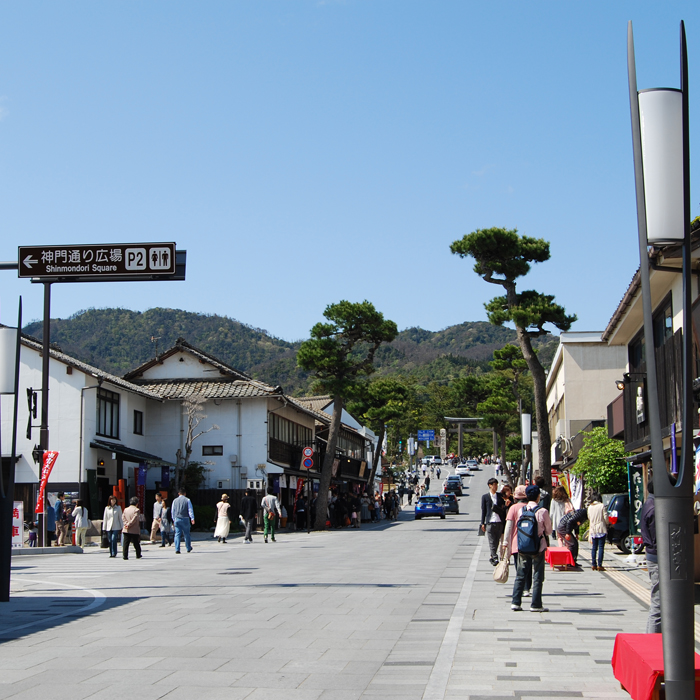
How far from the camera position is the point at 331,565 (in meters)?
18.8

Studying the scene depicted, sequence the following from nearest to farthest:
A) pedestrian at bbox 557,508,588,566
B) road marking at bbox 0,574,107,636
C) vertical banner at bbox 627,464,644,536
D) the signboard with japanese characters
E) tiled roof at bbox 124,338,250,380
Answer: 1. road marking at bbox 0,574,107,636
2. the signboard with japanese characters
3. pedestrian at bbox 557,508,588,566
4. vertical banner at bbox 627,464,644,536
5. tiled roof at bbox 124,338,250,380

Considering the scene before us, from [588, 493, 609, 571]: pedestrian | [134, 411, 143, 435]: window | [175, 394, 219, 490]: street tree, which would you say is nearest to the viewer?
[588, 493, 609, 571]: pedestrian

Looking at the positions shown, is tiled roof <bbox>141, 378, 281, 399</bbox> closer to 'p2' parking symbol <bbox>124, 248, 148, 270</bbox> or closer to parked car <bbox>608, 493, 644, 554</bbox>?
parked car <bbox>608, 493, 644, 554</bbox>

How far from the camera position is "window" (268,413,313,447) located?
44.0m

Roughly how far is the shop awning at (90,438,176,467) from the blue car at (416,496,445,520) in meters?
15.2

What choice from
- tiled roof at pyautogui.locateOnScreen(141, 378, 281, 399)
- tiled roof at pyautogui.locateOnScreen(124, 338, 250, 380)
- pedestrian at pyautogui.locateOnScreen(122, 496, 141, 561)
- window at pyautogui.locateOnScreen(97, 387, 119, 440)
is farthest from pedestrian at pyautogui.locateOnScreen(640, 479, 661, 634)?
tiled roof at pyautogui.locateOnScreen(124, 338, 250, 380)

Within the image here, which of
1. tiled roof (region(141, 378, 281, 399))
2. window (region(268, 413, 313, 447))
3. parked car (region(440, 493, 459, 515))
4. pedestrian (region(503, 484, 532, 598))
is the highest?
tiled roof (region(141, 378, 281, 399))

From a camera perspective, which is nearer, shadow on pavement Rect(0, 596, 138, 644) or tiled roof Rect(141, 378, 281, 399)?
shadow on pavement Rect(0, 596, 138, 644)

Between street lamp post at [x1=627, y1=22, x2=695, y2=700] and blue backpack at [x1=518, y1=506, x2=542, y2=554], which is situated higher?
street lamp post at [x1=627, y1=22, x2=695, y2=700]

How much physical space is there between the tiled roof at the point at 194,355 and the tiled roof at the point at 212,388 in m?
0.48

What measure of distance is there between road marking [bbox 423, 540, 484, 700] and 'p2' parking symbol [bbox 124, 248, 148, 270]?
7757 mm

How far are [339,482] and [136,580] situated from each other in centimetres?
4143

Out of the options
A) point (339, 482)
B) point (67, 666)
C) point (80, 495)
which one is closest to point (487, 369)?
point (339, 482)

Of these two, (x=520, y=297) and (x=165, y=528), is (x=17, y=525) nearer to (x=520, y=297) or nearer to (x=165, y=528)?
(x=165, y=528)
